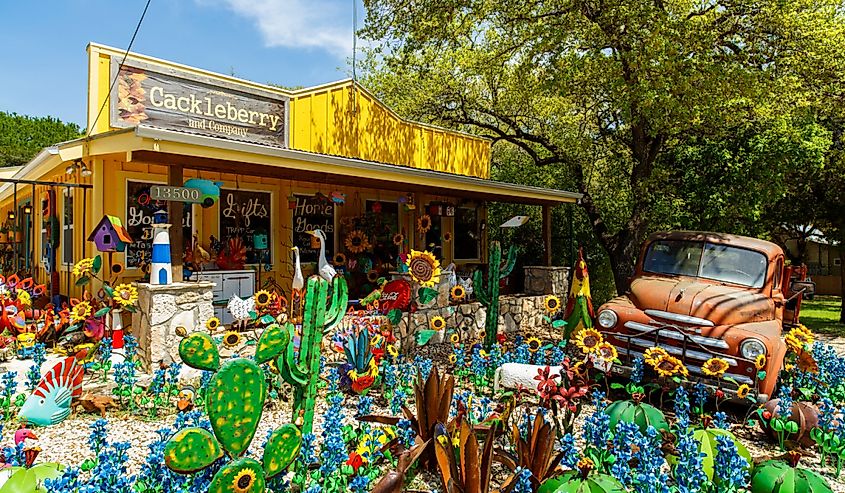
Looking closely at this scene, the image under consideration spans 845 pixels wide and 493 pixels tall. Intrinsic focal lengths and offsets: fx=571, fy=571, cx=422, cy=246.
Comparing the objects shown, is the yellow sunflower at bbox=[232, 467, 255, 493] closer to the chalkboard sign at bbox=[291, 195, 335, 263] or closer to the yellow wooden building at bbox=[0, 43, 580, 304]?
the yellow wooden building at bbox=[0, 43, 580, 304]

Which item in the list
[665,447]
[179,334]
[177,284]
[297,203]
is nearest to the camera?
[665,447]

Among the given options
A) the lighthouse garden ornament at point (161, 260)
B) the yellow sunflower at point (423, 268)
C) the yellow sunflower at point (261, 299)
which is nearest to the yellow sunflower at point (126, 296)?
the lighthouse garden ornament at point (161, 260)

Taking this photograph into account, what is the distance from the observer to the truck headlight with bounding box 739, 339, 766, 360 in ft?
17.4

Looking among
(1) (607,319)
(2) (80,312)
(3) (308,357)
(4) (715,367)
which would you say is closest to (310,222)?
(2) (80,312)

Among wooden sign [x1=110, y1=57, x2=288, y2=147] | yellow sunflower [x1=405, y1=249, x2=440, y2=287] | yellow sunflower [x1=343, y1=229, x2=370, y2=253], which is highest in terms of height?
wooden sign [x1=110, y1=57, x2=288, y2=147]

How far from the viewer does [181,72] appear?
8.52 m

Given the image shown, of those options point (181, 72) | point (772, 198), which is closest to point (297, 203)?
point (181, 72)

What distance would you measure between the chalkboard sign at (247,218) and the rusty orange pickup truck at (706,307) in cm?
577

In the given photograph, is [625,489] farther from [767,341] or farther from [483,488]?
[767,341]

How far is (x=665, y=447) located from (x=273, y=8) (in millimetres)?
6591

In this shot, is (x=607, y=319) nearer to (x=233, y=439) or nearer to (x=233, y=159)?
(x=233, y=439)

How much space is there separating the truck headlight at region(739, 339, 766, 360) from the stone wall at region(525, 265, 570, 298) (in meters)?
6.34

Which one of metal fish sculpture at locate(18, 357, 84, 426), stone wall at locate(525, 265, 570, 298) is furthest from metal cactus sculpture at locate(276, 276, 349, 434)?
stone wall at locate(525, 265, 570, 298)

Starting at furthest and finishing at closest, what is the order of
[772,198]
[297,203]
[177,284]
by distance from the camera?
[772,198] → [297,203] → [177,284]
